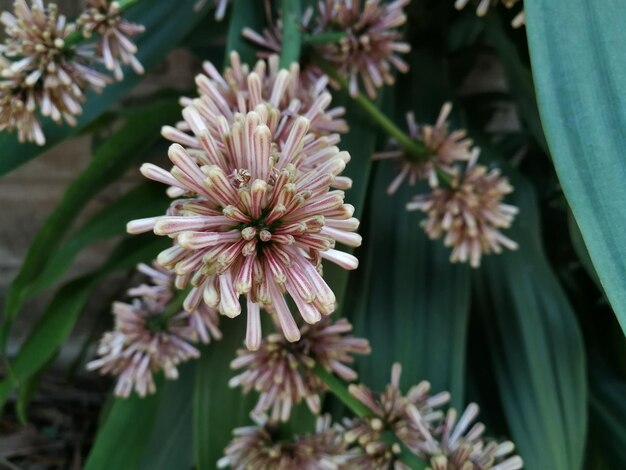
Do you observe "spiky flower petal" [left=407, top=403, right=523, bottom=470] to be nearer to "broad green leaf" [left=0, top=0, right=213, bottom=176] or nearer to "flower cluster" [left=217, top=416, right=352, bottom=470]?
"flower cluster" [left=217, top=416, right=352, bottom=470]

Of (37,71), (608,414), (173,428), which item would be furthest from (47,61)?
(608,414)

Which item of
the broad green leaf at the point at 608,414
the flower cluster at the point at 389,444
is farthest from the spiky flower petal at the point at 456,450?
the broad green leaf at the point at 608,414

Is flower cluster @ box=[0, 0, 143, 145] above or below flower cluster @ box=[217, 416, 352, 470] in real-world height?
above

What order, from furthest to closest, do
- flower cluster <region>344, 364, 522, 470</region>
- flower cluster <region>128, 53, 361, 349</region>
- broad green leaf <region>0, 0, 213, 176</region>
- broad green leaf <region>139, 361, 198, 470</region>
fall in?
broad green leaf <region>139, 361, 198, 470</region>
broad green leaf <region>0, 0, 213, 176</region>
flower cluster <region>344, 364, 522, 470</region>
flower cluster <region>128, 53, 361, 349</region>

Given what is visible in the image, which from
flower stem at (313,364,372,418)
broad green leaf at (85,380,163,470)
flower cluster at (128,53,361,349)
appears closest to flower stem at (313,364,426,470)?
flower stem at (313,364,372,418)

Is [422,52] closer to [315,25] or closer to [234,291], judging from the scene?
[315,25]

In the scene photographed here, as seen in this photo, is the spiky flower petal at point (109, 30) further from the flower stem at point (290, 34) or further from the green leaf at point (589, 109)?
the green leaf at point (589, 109)

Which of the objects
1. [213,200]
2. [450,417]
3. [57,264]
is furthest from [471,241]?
[57,264]

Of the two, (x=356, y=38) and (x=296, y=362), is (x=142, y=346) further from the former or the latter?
(x=356, y=38)

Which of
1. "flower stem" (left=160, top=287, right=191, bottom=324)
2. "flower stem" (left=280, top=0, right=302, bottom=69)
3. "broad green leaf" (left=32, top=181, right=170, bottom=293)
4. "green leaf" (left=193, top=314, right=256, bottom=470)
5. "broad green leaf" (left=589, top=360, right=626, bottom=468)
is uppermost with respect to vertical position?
"flower stem" (left=280, top=0, right=302, bottom=69)
